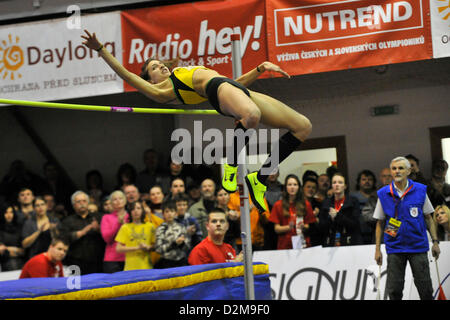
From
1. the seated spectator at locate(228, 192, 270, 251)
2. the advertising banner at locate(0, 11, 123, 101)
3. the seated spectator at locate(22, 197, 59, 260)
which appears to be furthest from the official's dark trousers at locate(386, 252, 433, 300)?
the advertising banner at locate(0, 11, 123, 101)

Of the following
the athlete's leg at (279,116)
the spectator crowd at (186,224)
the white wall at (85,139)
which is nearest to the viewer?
the athlete's leg at (279,116)

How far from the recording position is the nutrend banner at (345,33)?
291 inches

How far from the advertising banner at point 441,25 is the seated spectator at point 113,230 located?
11.3ft

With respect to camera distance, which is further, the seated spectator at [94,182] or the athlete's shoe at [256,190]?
the seated spectator at [94,182]

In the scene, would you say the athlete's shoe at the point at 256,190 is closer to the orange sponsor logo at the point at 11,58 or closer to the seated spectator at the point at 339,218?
the seated spectator at the point at 339,218

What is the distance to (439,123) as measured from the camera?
29.3ft

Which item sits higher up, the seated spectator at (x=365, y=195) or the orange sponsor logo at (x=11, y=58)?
the orange sponsor logo at (x=11, y=58)

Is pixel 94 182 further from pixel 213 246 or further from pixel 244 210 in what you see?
pixel 244 210

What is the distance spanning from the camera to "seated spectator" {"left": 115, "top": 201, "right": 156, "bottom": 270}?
22.5 ft

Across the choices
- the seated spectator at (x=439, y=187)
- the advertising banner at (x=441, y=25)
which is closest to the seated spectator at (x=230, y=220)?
the seated spectator at (x=439, y=187)

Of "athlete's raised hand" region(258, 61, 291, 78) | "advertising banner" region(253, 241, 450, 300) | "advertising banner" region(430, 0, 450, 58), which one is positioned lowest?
"advertising banner" region(253, 241, 450, 300)

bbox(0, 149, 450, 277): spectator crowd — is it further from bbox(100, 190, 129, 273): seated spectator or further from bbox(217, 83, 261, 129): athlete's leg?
bbox(217, 83, 261, 129): athlete's leg

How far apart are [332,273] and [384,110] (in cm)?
292

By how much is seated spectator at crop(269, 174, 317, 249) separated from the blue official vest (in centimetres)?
90
